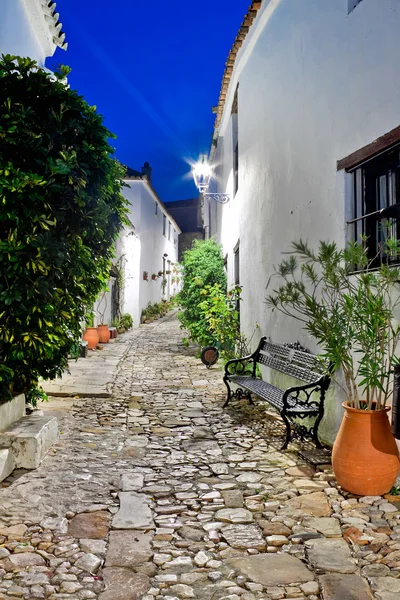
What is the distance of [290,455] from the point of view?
469 centimetres

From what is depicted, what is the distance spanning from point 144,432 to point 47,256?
239cm

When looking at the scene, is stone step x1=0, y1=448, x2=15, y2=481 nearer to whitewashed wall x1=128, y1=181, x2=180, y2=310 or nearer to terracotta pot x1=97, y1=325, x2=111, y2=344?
terracotta pot x1=97, y1=325, x2=111, y2=344

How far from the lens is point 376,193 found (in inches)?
177

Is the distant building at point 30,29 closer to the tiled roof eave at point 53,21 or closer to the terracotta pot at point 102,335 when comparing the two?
the tiled roof eave at point 53,21

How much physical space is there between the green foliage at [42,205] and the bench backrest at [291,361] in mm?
2534

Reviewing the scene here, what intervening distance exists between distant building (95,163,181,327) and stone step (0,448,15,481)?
1054 cm

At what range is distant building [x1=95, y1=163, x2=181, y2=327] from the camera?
56.1ft

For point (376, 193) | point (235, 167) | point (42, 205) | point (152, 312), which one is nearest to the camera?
point (42, 205)

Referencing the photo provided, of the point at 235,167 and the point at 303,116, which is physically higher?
the point at 235,167

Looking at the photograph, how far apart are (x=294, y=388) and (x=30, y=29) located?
287 inches

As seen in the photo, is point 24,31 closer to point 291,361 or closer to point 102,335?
point 291,361

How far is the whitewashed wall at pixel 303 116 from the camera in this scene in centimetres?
421

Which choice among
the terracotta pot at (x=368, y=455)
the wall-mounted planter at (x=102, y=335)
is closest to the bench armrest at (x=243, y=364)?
the terracotta pot at (x=368, y=455)

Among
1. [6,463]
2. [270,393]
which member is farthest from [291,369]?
[6,463]
